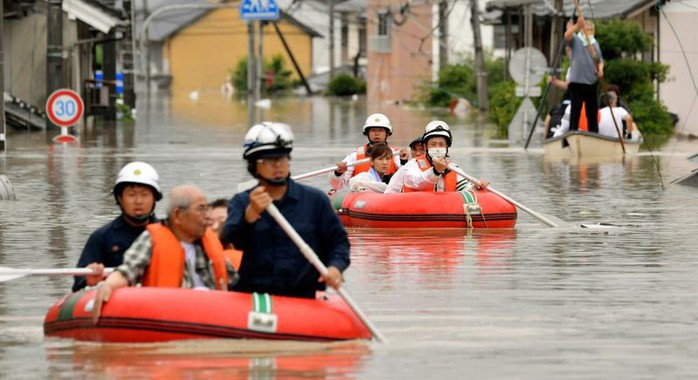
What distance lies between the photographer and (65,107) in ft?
117

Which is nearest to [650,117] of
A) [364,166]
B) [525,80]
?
[525,80]

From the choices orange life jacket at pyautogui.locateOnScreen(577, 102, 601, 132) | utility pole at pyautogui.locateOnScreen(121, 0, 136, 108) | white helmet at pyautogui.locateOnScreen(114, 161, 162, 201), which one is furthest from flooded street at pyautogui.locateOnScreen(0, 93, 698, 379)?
utility pole at pyautogui.locateOnScreen(121, 0, 136, 108)

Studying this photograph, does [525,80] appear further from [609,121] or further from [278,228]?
[278,228]

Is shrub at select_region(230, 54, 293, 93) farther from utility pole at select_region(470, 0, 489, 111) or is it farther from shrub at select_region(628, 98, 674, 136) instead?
shrub at select_region(628, 98, 674, 136)

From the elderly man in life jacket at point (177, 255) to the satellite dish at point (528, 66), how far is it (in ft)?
85.1

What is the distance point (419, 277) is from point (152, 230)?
396cm

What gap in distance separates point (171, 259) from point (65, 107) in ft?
84.9

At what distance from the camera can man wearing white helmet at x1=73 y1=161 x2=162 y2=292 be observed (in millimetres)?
10469

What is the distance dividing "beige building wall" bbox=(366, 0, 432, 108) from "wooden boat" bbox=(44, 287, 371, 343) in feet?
213

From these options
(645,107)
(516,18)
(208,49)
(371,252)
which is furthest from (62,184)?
(208,49)

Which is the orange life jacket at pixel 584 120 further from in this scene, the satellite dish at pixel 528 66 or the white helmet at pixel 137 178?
the white helmet at pixel 137 178

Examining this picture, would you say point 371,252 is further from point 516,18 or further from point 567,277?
point 516,18

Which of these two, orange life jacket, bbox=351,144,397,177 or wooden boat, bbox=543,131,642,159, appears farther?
wooden boat, bbox=543,131,642,159

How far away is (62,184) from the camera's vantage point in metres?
24.2
